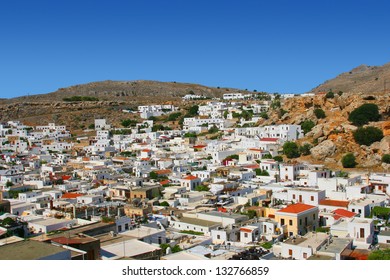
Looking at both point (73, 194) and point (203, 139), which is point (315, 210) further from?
point (203, 139)

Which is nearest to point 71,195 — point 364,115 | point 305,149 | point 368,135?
point 305,149

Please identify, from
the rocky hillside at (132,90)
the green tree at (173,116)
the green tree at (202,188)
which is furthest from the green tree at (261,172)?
the rocky hillside at (132,90)

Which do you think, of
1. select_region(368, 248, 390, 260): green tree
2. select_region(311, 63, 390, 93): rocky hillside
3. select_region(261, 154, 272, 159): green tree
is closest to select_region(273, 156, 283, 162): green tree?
select_region(261, 154, 272, 159): green tree

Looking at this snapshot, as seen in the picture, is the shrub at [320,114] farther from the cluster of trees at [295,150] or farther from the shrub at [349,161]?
the shrub at [349,161]

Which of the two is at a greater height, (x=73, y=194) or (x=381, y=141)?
(x=381, y=141)

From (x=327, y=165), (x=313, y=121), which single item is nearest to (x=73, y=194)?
(x=327, y=165)

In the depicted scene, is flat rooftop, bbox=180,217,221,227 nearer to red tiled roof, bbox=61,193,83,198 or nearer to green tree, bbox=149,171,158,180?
red tiled roof, bbox=61,193,83,198
